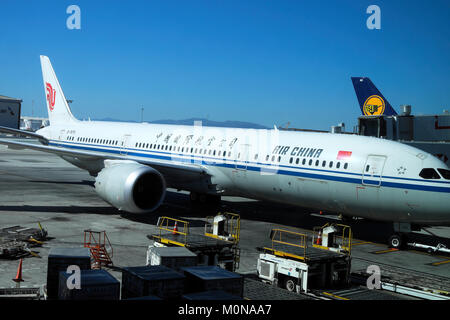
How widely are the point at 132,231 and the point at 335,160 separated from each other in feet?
28.5

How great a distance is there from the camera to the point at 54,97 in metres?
35.7

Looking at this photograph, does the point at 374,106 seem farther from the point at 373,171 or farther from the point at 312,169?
the point at 373,171

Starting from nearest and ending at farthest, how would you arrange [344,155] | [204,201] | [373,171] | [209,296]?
[209,296] → [373,171] → [344,155] → [204,201]

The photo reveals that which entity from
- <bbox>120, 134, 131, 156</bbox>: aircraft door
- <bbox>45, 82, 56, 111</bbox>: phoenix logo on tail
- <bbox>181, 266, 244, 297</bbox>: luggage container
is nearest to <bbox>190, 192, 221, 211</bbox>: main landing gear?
<bbox>120, 134, 131, 156</bbox>: aircraft door

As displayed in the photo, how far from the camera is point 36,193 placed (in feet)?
95.5

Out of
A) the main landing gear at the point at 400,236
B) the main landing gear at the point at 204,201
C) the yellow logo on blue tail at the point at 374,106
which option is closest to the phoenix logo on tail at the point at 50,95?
the main landing gear at the point at 204,201

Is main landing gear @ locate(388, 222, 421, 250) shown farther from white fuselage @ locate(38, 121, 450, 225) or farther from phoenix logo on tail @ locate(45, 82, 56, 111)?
phoenix logo on tail @ locate(45, 82, 56, 111)

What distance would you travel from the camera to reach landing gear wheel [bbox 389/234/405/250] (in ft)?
59.1

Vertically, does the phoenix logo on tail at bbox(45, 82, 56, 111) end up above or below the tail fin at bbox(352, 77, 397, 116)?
below

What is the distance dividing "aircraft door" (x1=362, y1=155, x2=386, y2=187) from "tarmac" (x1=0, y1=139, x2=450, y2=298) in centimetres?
256

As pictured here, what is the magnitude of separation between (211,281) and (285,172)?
436 inches

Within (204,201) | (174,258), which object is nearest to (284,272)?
(174,258)
